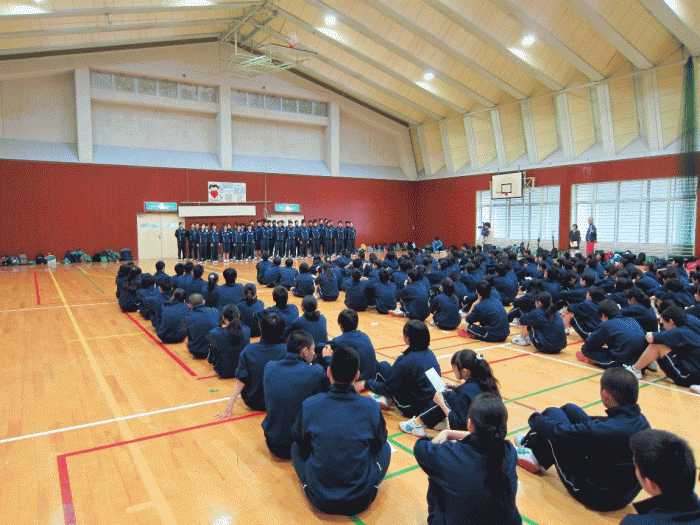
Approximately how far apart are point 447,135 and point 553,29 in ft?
34.5

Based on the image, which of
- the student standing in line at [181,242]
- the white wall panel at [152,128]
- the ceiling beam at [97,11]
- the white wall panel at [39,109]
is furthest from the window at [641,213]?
the white wall panel at [39,109]

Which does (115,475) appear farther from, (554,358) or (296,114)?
(296,114)

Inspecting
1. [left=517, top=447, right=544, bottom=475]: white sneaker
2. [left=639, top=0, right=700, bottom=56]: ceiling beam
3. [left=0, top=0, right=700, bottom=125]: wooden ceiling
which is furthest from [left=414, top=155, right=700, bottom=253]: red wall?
[left=517, top=447, right=544, bottom=475]: white sneaker

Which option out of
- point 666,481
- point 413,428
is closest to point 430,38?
point 413,428

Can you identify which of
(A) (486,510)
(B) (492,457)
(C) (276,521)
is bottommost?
(C) (276,521)

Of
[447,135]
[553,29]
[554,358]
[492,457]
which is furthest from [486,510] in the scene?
[447,135]

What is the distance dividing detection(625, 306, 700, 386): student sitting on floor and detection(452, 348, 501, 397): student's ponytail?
9.92 feet

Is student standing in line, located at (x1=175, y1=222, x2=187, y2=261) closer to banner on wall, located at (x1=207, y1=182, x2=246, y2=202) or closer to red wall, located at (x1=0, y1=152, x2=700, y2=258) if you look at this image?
red wall, located at (x1=0, y1=152, x2=700, y2=258)

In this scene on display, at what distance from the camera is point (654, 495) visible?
192 centimetres

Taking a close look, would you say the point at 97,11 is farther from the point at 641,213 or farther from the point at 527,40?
the point at 641,213

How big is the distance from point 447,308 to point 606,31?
477 inches

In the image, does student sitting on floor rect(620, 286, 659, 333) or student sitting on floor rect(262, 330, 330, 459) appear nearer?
student sitting on floor rect(262, 330, 330, 459)

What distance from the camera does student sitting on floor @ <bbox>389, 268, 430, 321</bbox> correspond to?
9125 millimetres

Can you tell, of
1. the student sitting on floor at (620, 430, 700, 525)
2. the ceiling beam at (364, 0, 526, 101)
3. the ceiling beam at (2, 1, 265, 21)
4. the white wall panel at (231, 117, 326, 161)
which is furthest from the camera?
the white wall panel at (231, 117, 326, 161)
